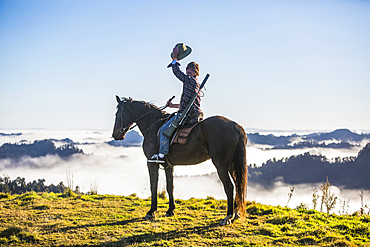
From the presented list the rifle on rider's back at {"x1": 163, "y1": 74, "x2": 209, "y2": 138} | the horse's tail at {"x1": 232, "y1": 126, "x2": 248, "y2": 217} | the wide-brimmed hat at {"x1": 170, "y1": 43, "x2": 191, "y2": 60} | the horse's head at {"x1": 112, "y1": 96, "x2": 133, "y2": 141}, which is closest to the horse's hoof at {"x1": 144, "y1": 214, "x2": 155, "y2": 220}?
the rifle on rider's back at {"x1": 163, "y1": 74, "x2": 209, "y2": 138}

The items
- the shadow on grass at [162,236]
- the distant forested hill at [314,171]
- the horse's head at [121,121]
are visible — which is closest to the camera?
the shadow on grass at [162,236]

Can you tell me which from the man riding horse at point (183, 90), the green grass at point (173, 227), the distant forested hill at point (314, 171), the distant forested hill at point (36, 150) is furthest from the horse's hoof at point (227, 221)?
the distant forested hill at point (314, 171)

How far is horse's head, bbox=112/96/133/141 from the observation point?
8492 mm

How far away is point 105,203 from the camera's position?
9.34 meters

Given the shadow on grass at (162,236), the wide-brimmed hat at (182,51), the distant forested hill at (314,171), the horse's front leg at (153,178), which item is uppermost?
the wide-brimmed hat at (182,51)

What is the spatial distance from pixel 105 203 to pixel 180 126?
4.65 metres

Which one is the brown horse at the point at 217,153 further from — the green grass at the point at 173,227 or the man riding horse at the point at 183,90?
the green grass at the point at 173,227


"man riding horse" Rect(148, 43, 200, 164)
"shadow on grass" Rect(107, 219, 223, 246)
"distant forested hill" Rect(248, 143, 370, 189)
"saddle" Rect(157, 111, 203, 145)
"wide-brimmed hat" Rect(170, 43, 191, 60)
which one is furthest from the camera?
"distant forested hill" Rect(248, 143, 370, 189)

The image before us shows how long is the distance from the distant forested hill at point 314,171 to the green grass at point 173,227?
169792 mm

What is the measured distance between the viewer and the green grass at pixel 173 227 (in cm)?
511

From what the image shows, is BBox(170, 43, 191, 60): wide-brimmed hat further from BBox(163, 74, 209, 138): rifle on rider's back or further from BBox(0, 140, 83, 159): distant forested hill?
BBox(0, 140, 83, 159): distant forested hill

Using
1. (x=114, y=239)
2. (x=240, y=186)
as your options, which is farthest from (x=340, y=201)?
(x=114, y=239)

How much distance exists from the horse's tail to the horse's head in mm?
3909

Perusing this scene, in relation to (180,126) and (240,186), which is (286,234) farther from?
(180,126)
